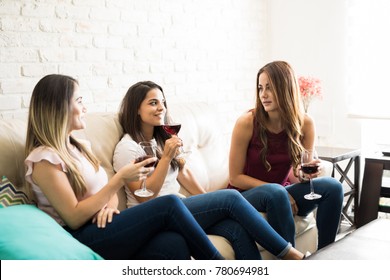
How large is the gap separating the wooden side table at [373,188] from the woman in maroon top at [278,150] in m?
0.96

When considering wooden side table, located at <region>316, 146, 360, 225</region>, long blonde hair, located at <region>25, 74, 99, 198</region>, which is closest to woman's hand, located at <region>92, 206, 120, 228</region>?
long blonde hair, located at <region>25, 74, 99, 198</region>

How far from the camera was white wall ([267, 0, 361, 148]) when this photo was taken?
4.48 metres

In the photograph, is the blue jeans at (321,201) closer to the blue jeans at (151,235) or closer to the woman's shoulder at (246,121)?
the woman's shoulder at (246,121)

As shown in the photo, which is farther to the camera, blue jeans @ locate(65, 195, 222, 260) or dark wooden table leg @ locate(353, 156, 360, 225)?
dark wooden table leg @ locate(353, 156, 360, 225)

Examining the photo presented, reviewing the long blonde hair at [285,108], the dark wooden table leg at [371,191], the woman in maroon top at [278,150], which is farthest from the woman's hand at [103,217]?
the dark wooden table leg at [371,191]

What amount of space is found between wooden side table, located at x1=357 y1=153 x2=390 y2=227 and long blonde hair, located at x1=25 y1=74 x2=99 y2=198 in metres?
2.28

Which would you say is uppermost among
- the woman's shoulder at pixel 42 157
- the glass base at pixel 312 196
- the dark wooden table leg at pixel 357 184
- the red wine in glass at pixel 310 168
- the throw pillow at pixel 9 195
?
the woman's shoulder at pixel 42 157

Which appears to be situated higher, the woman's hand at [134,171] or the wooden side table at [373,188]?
the woman's hand at [134,171]

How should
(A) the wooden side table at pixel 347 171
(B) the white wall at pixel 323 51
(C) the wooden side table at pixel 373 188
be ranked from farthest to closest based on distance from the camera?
(B) the white wall at pixel 323 51, (A) the wooden side table at pixel 347 171, (C) the wooden side table at pixel 373 188

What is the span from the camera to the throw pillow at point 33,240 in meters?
1.76

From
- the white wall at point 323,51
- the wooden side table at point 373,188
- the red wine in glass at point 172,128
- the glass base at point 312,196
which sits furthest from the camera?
the white wall at point 323,51

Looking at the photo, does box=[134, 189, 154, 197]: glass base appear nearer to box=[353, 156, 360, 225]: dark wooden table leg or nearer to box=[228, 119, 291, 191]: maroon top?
box=[228, 119, 291, 191]: maroon top
